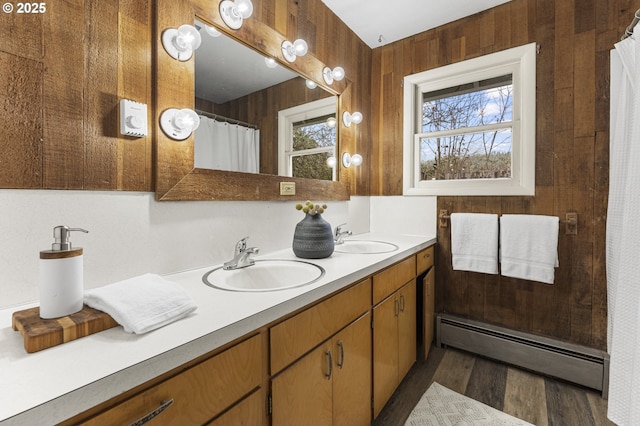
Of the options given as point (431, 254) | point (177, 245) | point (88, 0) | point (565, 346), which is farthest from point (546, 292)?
point (88, 0)

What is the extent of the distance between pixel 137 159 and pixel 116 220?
0.22m

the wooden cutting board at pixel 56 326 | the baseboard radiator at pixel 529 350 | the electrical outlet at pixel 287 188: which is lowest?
the baseboard radiator at pixel 529 350

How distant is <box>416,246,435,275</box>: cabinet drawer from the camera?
185cm

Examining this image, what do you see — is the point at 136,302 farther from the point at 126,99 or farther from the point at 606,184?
the point at 606,184

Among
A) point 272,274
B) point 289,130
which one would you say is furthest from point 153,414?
point 289,130

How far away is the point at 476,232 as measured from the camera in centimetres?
196

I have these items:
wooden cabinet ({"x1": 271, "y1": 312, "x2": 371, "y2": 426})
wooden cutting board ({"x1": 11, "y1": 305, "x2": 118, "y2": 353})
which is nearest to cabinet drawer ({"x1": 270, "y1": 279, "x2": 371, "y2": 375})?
wooden cabinet ({"x1": 271, "y1": 312, "x2": 371, "y2": 426})

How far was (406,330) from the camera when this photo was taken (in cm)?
168

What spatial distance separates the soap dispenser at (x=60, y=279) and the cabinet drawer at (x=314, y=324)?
18.5 inches

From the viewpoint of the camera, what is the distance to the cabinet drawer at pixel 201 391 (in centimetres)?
53

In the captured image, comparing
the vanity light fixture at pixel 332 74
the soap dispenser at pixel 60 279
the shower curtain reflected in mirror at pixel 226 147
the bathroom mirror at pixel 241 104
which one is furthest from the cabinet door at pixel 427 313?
the soap dispenser at pixel 60 279

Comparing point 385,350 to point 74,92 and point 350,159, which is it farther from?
point 74,92

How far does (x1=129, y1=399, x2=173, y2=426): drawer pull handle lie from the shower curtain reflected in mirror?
86 cm

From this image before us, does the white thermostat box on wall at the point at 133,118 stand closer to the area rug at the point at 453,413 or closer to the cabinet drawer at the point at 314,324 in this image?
the cabinet drawer at the point at 314,324
